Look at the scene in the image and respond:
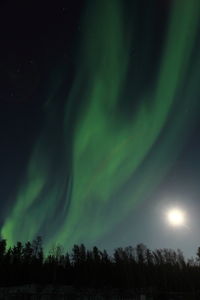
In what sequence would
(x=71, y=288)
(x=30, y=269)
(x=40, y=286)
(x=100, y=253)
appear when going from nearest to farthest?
(x=40, y=286) → (x=71, y=288) → (x=30, y=269) → (x=100, y=253)

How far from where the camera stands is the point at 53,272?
81.8 metres

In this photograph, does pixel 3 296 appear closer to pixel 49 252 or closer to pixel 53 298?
pixel 53 298

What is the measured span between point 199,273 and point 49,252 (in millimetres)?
66998

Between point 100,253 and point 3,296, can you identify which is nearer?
point 3,296

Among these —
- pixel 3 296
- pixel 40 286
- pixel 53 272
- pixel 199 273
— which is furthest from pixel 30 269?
pixel 199 273

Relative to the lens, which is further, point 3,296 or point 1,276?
point 1,276

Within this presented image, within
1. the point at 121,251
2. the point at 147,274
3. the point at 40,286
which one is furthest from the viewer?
the point at 121,251

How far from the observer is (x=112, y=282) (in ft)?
266

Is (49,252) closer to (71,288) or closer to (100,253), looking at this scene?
(100,253)

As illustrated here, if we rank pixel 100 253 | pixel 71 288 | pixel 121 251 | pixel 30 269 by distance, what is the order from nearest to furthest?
pixel 71 288
pixel 30 269
pixel 100 253
pixel 121 251

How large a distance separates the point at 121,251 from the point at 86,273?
4180 cm

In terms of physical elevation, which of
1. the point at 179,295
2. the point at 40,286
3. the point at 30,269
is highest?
the point at 30,269

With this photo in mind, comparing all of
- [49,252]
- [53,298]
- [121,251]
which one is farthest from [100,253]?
[53,298]

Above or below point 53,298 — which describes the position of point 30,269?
above
